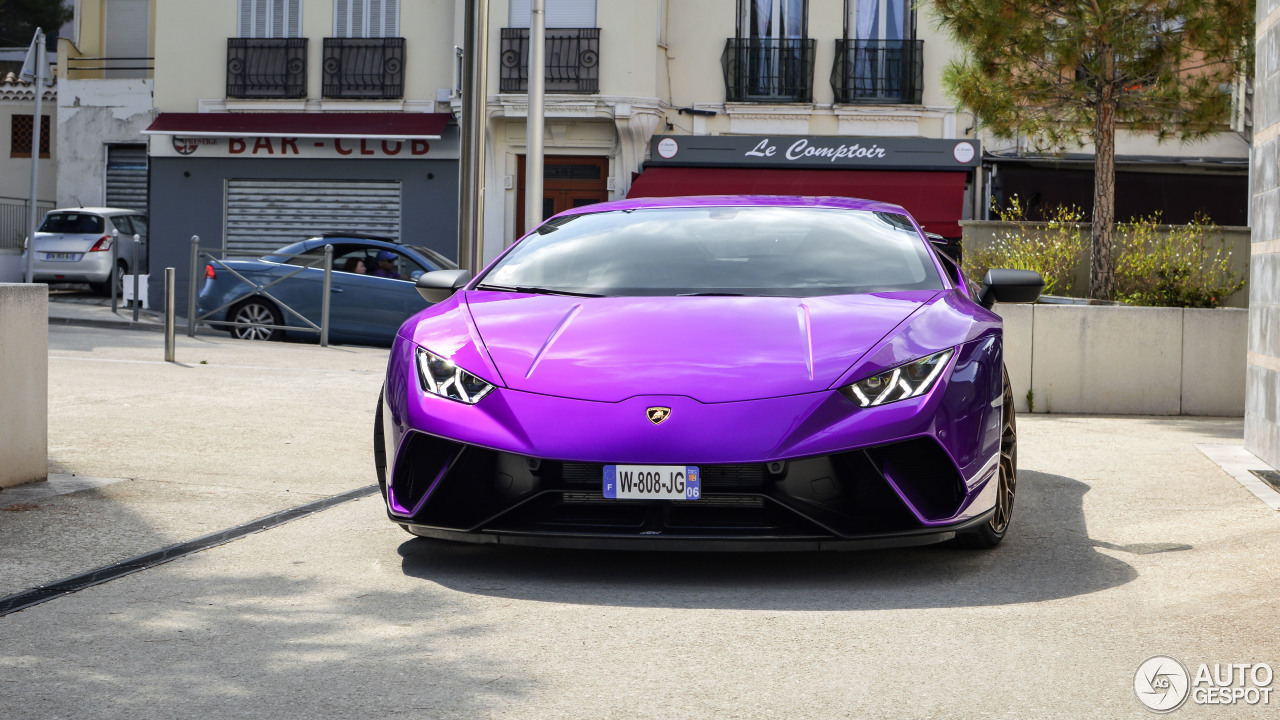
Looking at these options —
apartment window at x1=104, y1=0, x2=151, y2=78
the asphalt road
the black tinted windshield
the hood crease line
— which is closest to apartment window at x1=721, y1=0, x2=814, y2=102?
the black tinted windshield

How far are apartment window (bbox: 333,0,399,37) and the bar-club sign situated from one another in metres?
5.74

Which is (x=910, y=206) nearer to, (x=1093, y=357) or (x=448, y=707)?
(x=1093, y=357)

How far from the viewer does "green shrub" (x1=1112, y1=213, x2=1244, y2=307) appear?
1162 cm

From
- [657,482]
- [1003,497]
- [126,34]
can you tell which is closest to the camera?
[657,482]

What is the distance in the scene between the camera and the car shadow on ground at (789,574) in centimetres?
433

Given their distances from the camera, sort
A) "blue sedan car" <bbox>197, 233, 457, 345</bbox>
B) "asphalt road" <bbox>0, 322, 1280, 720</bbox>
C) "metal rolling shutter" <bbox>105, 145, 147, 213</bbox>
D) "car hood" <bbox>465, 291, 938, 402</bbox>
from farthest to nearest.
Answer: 1. "metal rolling shutter" <bbox>105, 145, 147, 213</bbox>
2. "blue sedan car" <bbox>197, 233, 457, 345</bbox>
3. "car hood" <bbox>465, 291, 938, 402</bbox>
4. "asphalt road" <bbox>0, 322, 1280, 720</bbox>

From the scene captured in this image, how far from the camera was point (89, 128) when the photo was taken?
3064cm

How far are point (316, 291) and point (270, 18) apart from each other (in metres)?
12.5

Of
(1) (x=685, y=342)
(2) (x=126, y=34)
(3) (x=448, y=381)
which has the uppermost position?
(2) (x=126, y=34)

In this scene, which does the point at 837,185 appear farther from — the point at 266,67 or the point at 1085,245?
the point at 1085,245

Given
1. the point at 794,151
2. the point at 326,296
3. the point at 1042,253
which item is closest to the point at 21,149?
the point at 794,151

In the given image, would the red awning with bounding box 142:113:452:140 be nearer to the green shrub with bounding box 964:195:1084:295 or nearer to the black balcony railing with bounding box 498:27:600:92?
the black balcony railing with bounding box 498:27:600:92

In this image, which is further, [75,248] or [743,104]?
[743,104]

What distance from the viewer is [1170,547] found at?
17.1ft
